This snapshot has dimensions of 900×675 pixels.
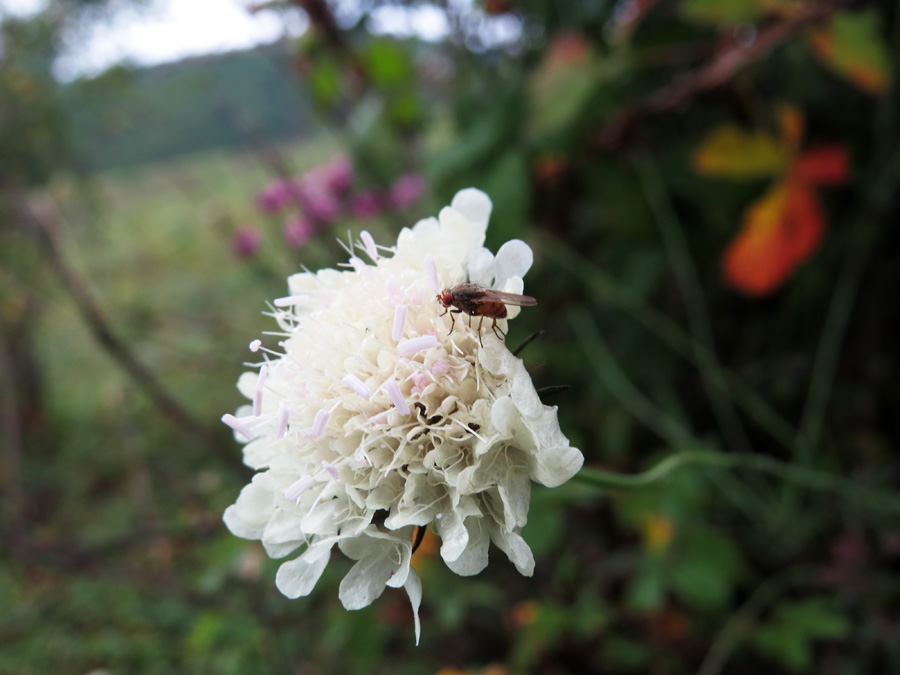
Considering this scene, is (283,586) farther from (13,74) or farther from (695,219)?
(13,74)

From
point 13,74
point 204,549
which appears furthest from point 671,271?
point 13,74

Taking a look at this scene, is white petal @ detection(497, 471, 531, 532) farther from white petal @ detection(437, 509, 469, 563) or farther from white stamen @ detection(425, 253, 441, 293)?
white stamen @ detection(425, 253, 441, 293)

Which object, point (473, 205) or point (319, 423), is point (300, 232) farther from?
point (319, 423)

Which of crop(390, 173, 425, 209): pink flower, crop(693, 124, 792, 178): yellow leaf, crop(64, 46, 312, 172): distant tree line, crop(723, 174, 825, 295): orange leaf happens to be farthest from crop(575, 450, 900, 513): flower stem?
crop(64, 46, 312, 172): distant tree line

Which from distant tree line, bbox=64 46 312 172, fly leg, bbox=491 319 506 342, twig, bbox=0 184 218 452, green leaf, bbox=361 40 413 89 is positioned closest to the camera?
fly leg, bbox=491 319 506 342

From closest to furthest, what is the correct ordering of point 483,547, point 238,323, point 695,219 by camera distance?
point 483,547 → point 695,219 → point 238,323

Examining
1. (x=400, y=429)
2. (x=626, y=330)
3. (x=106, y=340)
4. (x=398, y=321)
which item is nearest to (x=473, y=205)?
(x=398, y=321)
